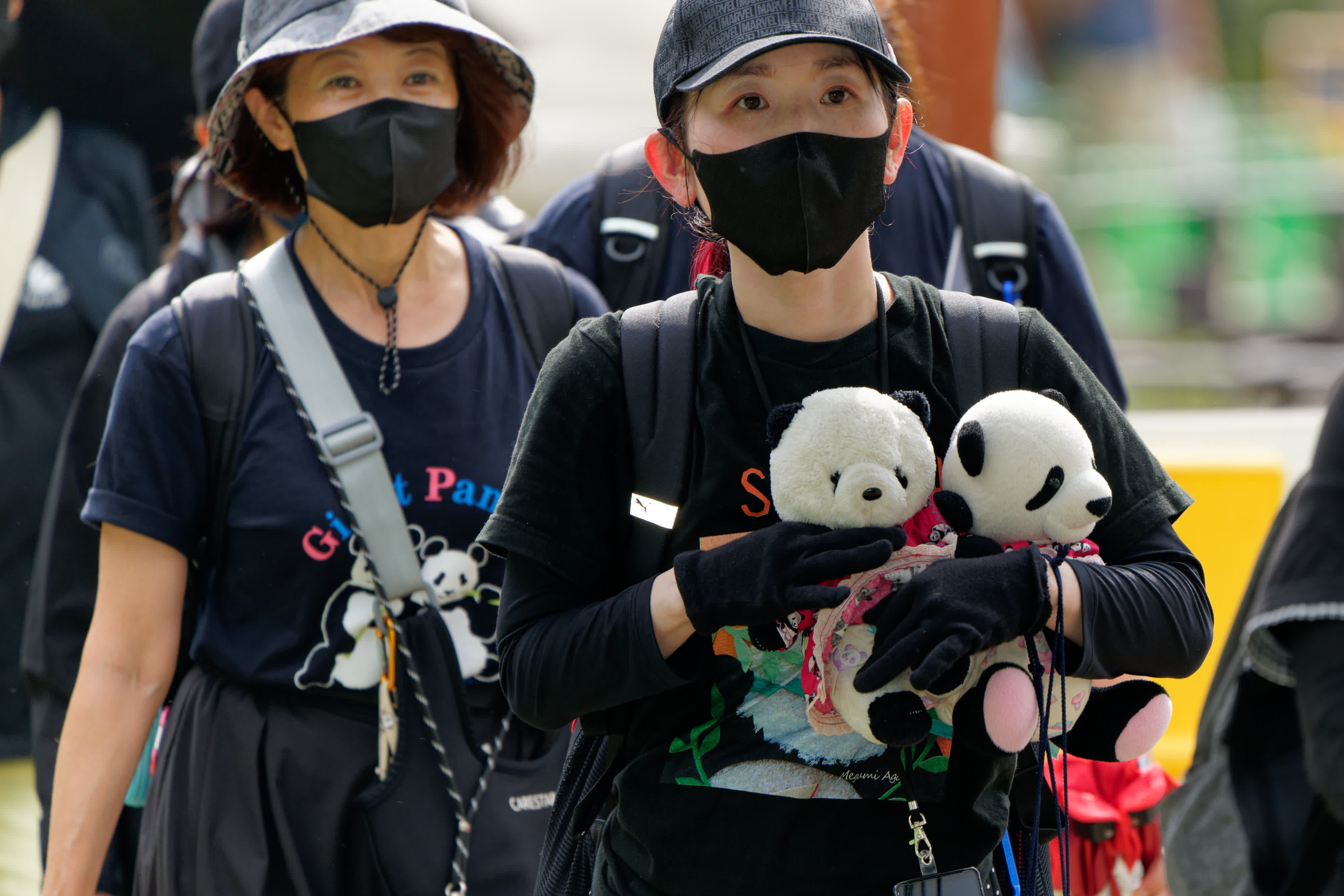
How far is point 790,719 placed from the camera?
71.3 inches

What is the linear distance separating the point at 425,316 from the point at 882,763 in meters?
1.45

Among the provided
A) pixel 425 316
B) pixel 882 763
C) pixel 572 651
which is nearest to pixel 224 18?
pixel 425 316

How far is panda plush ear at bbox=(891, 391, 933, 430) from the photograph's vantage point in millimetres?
1770

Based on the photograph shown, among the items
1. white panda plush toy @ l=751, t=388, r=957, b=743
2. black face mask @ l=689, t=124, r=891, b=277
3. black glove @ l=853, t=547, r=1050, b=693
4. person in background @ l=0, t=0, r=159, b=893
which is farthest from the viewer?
person in background @ l=0, t=0, r=159, b=893

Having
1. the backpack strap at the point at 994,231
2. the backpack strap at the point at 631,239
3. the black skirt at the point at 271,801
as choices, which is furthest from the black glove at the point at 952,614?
the backpack strap at the point at 631,239

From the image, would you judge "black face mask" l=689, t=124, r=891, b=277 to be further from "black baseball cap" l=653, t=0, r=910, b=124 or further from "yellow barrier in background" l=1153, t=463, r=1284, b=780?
"yellow barrier in background" l=1153, t=463, r=1284, b=780

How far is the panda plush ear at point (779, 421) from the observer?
68.6 inches

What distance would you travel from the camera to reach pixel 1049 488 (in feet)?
5.58

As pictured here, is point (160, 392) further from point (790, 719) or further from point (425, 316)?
point (790, 719)

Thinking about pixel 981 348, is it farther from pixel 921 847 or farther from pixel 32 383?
pixel 32 383

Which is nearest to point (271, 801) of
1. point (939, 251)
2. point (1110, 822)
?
point (1110, 822)

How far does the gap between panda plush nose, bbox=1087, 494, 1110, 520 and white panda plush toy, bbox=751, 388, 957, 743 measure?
0.16 metres

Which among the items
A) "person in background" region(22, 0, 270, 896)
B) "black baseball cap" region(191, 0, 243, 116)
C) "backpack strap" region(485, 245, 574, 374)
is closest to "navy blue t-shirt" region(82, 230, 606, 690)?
"backpack strap" region(485, 245, 574, 374)

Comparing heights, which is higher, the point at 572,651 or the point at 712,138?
the point at 712,138
